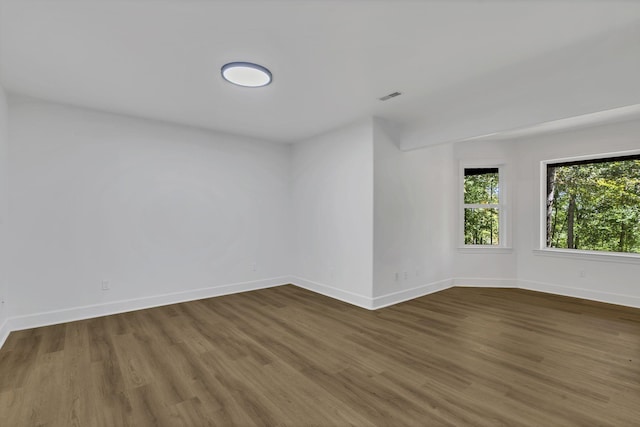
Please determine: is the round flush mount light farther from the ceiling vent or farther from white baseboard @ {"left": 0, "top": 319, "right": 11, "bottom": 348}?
white baseboard @ {"left": 0, "top": 319, "right": 11, "bottom": 348}

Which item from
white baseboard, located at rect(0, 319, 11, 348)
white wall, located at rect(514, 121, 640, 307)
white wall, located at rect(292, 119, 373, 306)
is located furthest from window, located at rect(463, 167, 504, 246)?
white baseboard, located at rect(0, 319, 11, 348)

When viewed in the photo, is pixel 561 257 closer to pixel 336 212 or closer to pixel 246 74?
pixel 336 212

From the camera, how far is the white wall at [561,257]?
4.18 m

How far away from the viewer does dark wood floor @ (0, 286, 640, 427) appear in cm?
186

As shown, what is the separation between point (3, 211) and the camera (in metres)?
3.10

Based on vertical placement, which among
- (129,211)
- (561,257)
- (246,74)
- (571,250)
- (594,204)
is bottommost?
(561,257)

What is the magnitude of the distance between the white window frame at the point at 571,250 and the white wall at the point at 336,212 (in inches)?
124

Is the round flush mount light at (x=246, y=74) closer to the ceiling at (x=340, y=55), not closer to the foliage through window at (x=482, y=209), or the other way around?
the ceiling at (x=340, y=55)

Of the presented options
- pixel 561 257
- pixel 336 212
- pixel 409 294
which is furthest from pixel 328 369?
pixel 561 257

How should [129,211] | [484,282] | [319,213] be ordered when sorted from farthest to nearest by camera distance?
1. [484,282]
2. [319,213]
3. [129,211]

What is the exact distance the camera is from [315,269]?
4965 mm

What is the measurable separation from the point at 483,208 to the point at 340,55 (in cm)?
422

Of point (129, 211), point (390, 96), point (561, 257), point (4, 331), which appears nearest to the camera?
point (4, 331)

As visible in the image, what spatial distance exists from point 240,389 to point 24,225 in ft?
10.4
